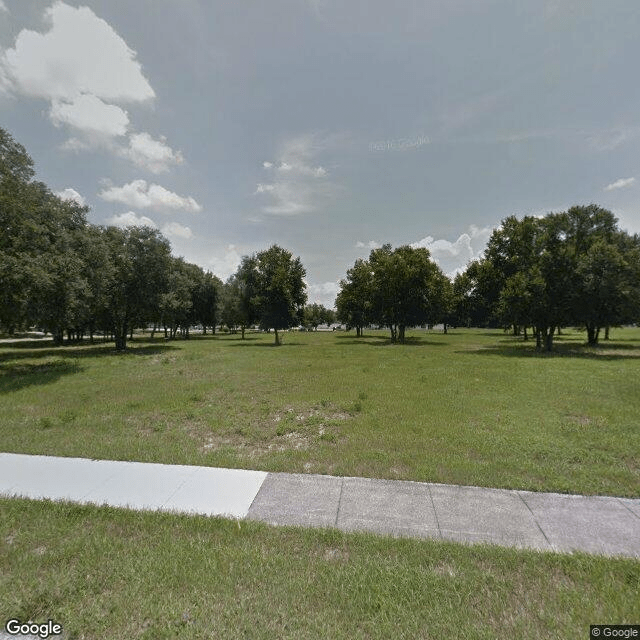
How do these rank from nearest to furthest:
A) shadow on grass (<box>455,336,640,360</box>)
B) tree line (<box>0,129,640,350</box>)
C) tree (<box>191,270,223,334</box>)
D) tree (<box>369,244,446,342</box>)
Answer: tree line (<box>0,129,640,350</box>) → shadow on grass (<box>455,336,640,360</box>) → tree (<box>369,244,446,342</box>) → tree (<box>191,270,223,334</box>)

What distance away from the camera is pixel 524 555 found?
3639mm

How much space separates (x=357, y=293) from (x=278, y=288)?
17.2 m

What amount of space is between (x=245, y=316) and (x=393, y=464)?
3713 cm

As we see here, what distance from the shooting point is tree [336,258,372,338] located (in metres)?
47.3

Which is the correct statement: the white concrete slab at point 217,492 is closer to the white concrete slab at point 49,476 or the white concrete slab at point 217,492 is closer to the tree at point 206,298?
the white concrete slab at point 49,476

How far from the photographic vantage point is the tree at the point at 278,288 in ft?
117

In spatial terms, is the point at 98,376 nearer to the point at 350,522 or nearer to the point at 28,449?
the point at 28,449

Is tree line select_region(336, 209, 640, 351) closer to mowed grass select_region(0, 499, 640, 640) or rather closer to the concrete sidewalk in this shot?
the concrete sidewalk

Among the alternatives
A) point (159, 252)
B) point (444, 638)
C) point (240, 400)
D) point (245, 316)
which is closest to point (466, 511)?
point (444, 638)

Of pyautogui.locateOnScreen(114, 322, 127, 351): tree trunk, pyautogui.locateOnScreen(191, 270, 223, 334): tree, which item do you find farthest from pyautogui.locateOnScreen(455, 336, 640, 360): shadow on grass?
pyautogui.locateOnScreen(191, 270, 223, 334): tree

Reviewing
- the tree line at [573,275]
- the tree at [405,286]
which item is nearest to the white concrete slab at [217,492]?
the tree line at [573,275]

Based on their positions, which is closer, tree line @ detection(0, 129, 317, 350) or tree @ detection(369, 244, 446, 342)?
tree line @ detection(0, 129, 317, 350)

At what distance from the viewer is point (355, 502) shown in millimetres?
4805

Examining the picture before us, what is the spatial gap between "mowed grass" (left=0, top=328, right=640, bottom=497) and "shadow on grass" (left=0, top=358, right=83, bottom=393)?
0.13m
